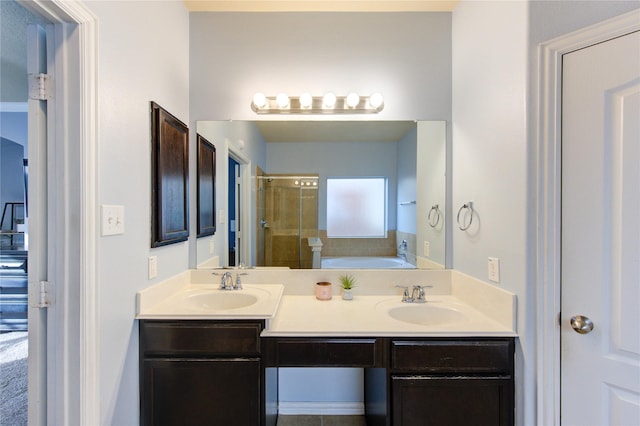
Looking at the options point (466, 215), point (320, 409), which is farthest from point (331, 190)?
point (320, 409)

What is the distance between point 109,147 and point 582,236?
1.89 meters

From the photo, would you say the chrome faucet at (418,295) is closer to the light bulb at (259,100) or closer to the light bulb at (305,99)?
the light bulb at (305,99)

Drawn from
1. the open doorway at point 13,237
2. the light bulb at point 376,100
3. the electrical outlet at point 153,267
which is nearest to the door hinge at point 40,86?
the electrical outlet at point 153,267

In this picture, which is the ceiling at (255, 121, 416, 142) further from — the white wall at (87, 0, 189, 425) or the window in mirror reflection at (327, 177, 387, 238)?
the white wall at (87, 0, 189, 425)

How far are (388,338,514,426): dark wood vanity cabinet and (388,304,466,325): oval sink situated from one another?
1.04ft

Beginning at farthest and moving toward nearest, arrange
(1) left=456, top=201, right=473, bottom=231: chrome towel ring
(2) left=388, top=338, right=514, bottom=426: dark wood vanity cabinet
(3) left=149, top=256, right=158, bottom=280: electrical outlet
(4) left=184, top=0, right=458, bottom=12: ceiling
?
(4) left=184, top=0, right=458, bottom=12: ceiling
(1) left=456, top=201, right=473, bottom=231: chrome towel ring
(3) left=149, top=256, right=158, bottom=280: electrical outlet
(2) left=388, top=338, right=514, bottom=426: dark wood vanity cabinet

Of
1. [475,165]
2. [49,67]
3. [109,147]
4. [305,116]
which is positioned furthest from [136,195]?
[475,165]

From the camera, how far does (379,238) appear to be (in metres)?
1.98

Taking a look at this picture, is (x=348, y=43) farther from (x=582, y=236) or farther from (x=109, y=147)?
(x=582, y=236)

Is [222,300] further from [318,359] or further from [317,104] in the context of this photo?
[317,104]

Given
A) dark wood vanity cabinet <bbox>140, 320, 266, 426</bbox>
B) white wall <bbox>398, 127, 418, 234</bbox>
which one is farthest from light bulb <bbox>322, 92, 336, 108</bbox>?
dark wood vanity cabinet <bbox>140, 320, 266, 426</bbox>

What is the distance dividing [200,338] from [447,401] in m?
1.17

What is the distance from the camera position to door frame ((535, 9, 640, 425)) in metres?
1.15

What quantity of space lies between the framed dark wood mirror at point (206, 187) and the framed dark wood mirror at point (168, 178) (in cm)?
9
